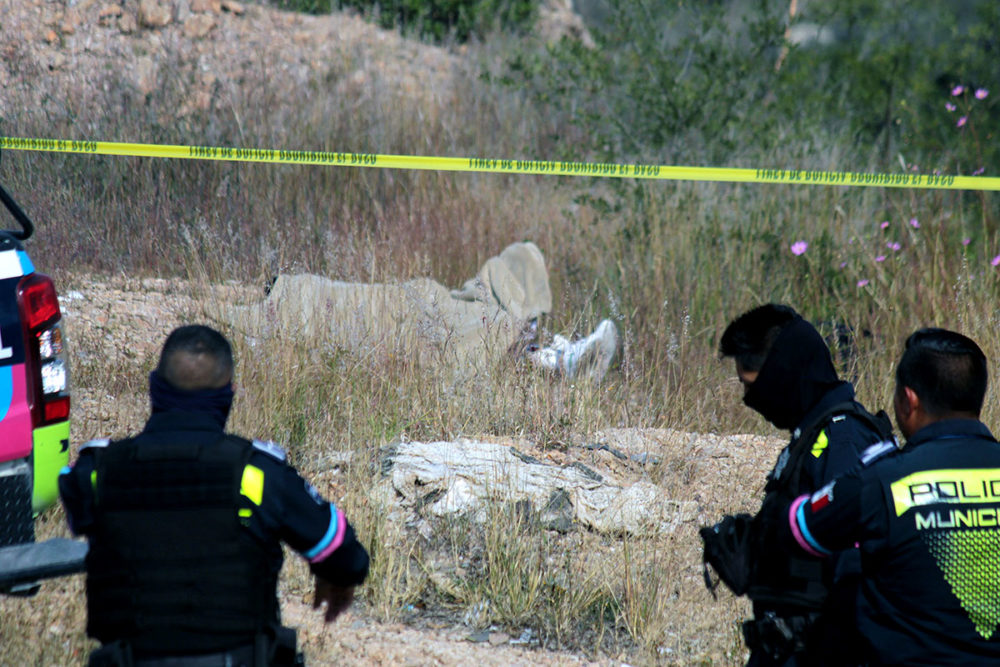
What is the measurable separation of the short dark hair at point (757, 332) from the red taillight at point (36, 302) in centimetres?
218

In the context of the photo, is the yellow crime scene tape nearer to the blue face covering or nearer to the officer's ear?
the officer's ear

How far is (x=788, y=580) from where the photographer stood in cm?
265

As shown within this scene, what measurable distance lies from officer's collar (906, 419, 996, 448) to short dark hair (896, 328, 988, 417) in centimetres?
4

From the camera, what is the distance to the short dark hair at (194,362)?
2379mm

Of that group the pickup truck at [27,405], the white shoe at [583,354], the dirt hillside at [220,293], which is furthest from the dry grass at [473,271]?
the pickup truck at [27,405]

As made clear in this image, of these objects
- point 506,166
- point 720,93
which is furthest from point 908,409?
point 720,93

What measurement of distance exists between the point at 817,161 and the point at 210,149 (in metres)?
5.53

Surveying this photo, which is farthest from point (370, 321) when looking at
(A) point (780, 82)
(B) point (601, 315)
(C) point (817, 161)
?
(A) point (780, 82)

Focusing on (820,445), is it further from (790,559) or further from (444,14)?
(444,14)

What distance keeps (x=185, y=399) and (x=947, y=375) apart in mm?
1766

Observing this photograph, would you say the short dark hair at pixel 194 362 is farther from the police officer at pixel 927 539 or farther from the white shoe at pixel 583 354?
the white shoe at pixel 583 354

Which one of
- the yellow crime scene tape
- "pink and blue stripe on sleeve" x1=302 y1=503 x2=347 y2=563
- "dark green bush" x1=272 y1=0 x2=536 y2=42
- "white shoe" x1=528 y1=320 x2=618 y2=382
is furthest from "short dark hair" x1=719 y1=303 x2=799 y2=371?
"dark green bush" x1=272 y1=0 x2=536 y2=42

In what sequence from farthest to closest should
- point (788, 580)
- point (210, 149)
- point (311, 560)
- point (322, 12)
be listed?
1. point (322, 12)
2. point (210, 149)
3. point (788, 580)
4. point (311, 560)

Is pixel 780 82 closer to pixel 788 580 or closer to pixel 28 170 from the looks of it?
pixel 28 170
